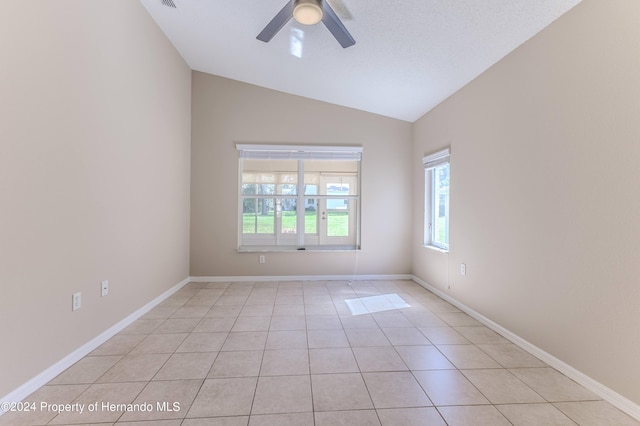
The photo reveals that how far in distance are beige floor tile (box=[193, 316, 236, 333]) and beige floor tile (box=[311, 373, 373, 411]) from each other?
1.15 meters

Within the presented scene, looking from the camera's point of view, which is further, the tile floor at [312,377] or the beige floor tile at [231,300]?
the beige floor tile at [231,300]

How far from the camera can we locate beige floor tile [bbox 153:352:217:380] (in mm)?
1901

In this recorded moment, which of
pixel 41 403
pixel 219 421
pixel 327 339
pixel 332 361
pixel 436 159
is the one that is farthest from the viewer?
pixel 436 159

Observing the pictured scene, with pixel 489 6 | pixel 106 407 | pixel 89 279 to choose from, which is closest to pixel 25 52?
pixel 89 279

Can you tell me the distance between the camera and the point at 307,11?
2.02 m

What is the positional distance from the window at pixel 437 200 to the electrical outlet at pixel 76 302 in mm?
3682

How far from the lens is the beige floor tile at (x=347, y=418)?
4.88ft

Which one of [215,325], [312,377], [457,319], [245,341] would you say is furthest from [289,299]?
[457,319]

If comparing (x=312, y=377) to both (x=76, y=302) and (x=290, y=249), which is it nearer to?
(x=76, y=302)

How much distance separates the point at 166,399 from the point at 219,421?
407mm

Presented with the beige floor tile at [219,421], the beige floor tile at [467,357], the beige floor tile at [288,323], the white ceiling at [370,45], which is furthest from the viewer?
the beige floor tile at [288,323]

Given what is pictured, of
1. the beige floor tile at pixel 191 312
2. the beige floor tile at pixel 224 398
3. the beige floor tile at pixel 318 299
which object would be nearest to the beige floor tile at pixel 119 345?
the beige floor tile at pixel 191 312

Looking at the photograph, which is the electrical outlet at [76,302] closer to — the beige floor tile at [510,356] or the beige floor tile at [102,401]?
the beige floor tile at [102,401]

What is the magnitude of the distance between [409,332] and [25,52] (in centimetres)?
336
